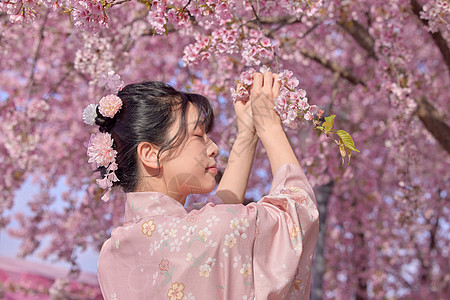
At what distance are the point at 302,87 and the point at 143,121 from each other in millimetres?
4877

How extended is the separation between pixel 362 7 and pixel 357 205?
12.2ft

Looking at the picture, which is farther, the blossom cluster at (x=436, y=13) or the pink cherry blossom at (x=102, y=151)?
the blossom cluster at (x=436, y=13)

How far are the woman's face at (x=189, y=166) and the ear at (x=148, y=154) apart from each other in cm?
3

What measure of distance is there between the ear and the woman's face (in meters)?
0.03

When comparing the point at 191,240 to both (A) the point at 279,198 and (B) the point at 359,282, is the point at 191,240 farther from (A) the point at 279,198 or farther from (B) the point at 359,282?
(B) the point at 359,282

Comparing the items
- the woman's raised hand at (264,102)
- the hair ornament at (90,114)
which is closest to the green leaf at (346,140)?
the woman's raised hand at (264,102)

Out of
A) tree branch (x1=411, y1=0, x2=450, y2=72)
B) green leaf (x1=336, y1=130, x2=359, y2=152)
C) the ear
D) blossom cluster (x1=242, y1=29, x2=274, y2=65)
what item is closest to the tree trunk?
tree branch (x1=411, y1=0, x2=450, y2=72)

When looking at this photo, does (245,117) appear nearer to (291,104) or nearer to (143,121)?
(291,104)

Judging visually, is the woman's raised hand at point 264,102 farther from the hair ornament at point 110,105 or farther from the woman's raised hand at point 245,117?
A: the hair ornament at point 110,105

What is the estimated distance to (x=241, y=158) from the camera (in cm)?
200

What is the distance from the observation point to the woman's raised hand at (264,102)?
1.84m

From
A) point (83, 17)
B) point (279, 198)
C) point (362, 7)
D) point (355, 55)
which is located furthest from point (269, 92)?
point (355, 55)

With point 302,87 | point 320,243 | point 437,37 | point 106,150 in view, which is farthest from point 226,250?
point 302,87

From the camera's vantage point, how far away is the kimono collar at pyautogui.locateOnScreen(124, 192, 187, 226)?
67.1 inches
